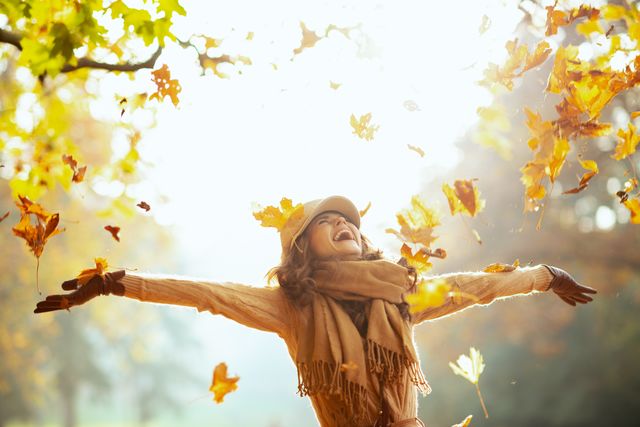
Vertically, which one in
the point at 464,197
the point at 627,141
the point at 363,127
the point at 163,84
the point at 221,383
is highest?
the point at 163,84

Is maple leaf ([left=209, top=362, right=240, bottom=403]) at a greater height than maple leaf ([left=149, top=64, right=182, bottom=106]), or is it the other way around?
maple leaf ([left=149, top=64, right=182, bottom=106])

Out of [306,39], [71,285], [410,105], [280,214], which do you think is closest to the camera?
[71,285]

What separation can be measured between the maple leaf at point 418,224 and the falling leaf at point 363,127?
42cm

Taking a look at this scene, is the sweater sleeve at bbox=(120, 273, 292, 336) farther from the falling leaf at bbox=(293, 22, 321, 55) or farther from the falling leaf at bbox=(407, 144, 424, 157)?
the falling leaf at bbox=(293, 22, 321, 55)

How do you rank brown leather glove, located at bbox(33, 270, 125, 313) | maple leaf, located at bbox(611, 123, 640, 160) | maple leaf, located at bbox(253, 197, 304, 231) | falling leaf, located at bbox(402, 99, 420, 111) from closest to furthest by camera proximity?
brown leather glove, located at bbox(33, 270, 125, 313) → maple leaf, located at bbox(611, 123, 640, 160) → maple leaf, located at bbox(253, 197, 304, 231) → falling leaf, located at bbox(402, 99, 420, 111)

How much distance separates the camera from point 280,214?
2898mm

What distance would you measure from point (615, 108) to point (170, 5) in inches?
340

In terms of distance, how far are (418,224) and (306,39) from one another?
1303 mm

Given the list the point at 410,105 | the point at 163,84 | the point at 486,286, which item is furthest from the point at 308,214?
the point at 163,84

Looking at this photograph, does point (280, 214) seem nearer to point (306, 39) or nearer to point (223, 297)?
point (223, 297)

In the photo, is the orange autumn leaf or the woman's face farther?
the woman's face

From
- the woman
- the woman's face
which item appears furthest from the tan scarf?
the woman's face

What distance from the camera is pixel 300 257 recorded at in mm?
2910

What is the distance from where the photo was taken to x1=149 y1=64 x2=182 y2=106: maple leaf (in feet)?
10.3
